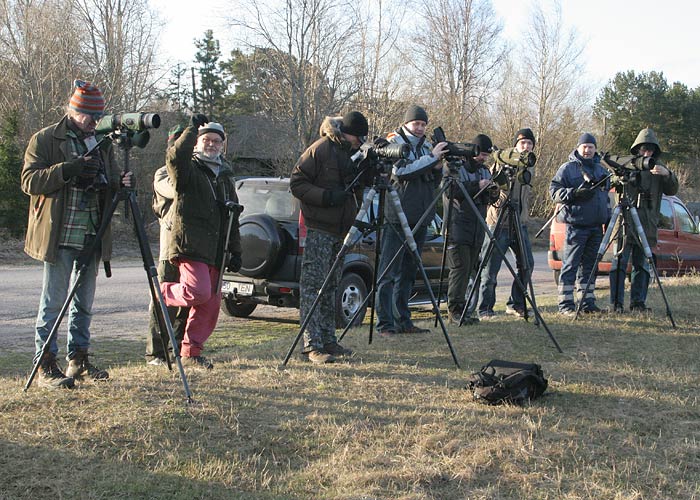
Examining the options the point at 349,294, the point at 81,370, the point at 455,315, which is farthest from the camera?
the point at 349,294

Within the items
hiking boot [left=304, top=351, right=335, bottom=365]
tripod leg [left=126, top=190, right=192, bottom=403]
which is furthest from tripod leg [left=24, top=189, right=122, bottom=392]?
hiking boot [left=304, top=351, right=335, bottom=365]

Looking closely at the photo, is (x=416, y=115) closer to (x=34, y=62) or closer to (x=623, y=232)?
(x=623, y=232)

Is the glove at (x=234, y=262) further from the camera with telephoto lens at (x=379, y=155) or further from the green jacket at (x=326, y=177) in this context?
the camera with telephoto lens at (x=379, y=155)

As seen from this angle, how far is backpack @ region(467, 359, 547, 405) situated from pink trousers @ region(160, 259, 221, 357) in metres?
2.13

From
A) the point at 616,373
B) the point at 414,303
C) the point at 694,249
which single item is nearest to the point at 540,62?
the point at 694,249

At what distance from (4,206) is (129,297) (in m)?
12.7

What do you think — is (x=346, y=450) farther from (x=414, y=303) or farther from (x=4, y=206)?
(x=4, y=206)

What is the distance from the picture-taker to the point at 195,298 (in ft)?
18.7

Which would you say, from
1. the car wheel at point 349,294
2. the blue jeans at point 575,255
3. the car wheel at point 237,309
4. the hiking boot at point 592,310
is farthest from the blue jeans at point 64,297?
the hiking boot at point 592,310

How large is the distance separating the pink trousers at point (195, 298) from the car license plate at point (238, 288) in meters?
2.72

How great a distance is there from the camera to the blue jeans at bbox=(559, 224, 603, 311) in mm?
8641

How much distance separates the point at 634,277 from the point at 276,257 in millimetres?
4225

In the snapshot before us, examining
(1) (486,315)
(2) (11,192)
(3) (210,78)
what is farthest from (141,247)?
(3) (210,78)

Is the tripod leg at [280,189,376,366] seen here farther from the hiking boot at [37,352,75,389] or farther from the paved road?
the paved road
